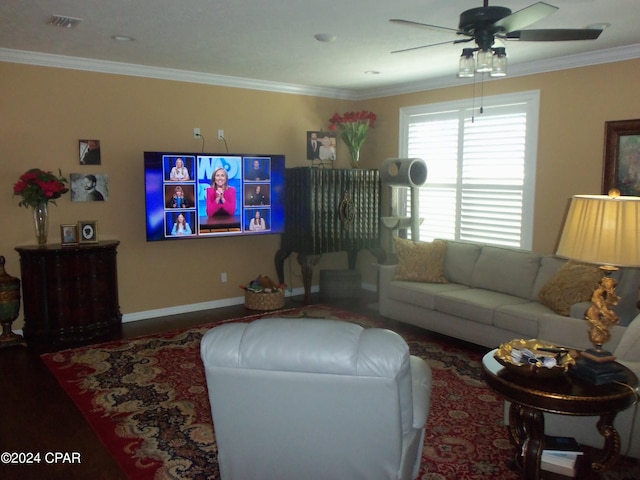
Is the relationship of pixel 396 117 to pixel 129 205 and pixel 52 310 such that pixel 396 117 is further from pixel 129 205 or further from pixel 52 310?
pixel 52 310

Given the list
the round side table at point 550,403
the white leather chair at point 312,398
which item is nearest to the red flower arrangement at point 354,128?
the round side table at point 550,403

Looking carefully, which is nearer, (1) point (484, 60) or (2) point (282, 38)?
(1) point (484, 60)

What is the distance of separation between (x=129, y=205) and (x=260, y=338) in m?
4.12

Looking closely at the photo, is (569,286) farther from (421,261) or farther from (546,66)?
(546,66)

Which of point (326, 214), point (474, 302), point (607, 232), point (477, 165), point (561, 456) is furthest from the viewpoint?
point (326, 214)

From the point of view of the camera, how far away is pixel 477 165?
5.89m

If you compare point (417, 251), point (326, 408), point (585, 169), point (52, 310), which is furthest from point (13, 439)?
point (585, 169)

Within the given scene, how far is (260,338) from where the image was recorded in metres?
1.95

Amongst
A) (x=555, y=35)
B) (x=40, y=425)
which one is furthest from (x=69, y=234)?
(x=555, y=35)

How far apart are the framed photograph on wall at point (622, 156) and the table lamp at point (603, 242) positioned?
2450 millimetres

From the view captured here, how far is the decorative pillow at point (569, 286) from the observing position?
4.02 metres

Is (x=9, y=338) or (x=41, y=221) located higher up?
(x=41, y=221)

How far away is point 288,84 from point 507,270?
3.40 metres

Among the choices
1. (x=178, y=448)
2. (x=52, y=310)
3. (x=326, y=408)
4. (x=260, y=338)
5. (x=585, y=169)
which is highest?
(x=585, y=169)
